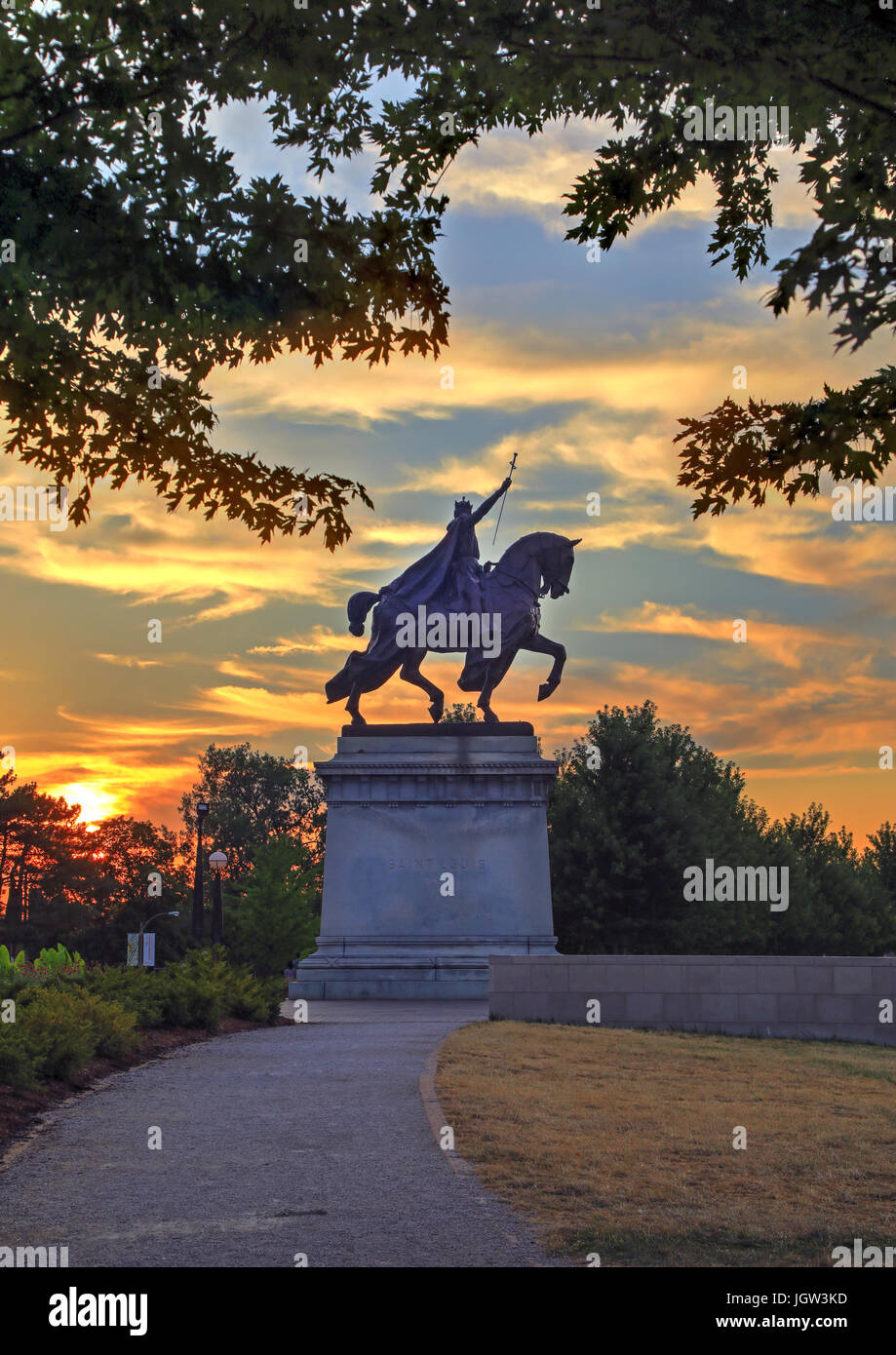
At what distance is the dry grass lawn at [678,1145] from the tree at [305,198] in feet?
14.7

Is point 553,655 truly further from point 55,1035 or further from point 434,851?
point 55,1035

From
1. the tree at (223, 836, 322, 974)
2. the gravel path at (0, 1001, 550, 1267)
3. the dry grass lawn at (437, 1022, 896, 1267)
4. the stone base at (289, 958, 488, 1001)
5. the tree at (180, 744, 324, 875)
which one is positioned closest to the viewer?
the gravel path at (0, 1001, 550, 1267)

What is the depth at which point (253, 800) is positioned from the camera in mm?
107875

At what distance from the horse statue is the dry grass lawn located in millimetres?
17371

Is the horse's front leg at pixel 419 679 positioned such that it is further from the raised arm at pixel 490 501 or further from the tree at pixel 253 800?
the tree at pixel 253 800

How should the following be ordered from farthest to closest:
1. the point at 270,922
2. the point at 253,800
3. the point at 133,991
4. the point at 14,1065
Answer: the point at 253,800 → the point at 270,922 → the point at 133,991 → the point at 14,1065

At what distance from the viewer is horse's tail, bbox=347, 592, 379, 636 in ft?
121

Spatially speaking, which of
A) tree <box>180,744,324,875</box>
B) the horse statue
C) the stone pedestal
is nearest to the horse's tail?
the horse statue

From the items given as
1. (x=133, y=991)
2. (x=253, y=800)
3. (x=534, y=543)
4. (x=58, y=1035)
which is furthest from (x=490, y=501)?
(x=253, y=800)

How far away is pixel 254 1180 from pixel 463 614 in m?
27.1

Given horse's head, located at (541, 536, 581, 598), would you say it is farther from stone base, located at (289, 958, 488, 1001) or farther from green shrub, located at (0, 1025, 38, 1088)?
green shrub, located at (0, 1025, 38, 1088)

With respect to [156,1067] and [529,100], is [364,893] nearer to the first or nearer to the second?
[156,1067]
